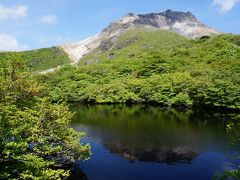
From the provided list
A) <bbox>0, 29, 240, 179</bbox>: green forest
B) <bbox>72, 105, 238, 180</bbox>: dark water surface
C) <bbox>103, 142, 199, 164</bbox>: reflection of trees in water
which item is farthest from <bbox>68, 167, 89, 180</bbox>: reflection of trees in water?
<bbox>103, 142, 199, 164</bbox>: reflection of trees in water

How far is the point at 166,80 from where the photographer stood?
120 meters

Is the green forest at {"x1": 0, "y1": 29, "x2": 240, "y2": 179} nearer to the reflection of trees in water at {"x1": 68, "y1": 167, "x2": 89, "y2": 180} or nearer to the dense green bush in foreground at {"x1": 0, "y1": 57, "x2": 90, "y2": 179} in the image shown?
the dense green bush in foreground at {"x1": 0, "y1": 57, "x2": 90, "y2": 179}

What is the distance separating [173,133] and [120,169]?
2327 centimetres

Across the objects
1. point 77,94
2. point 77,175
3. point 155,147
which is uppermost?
point 77,94

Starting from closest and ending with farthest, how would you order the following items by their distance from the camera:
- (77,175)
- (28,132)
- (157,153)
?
(28,132) < (77,175) < (157,153)

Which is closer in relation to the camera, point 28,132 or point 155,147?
point 28,132

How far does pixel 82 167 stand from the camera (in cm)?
4381

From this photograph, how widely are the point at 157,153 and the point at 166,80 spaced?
234 ft

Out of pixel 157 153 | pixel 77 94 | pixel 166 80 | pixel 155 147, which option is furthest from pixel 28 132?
pixel 77 94

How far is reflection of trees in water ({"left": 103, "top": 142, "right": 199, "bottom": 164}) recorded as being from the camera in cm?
4769

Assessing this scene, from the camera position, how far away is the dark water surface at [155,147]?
139 feet

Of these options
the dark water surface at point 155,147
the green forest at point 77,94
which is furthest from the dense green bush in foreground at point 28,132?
the dark water surface at point 155,147

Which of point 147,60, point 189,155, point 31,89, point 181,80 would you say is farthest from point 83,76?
point 31,89

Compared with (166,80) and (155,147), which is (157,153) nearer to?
(155,147)
